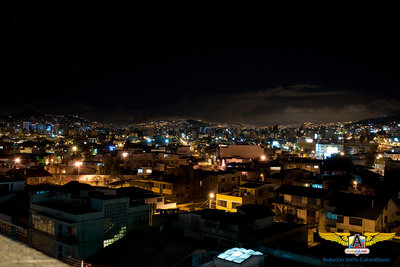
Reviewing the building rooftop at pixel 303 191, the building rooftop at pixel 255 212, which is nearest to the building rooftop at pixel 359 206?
the building rooftop at pixel 303 191

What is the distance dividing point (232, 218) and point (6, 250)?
25.6ft

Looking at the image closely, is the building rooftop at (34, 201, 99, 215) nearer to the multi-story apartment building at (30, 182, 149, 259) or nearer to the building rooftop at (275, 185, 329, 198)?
the multi-story apartment building at (30, 182, 149, 259)

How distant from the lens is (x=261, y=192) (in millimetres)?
15422

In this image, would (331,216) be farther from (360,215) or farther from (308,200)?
(308,200)

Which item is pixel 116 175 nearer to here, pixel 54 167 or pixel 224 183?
pixel 54 167

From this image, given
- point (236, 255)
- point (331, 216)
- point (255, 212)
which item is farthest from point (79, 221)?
point (331, 216)

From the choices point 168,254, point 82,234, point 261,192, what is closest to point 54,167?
point 261,192

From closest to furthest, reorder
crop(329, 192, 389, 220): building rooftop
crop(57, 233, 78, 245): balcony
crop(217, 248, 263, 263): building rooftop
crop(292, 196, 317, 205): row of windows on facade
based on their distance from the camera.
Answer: crop(217, 248, 263, 263): building rooftop, crop(57, 233, 78, 245): balcony, crop(329, 192, 389, 220): building rooftop, crop(292, 196, 317, 205): row of windows on facade

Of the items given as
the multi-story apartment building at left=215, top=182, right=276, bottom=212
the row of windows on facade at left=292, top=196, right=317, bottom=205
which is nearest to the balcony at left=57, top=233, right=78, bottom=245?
the multi-story apartment building at left=215, top=182, right=276, bottom=212

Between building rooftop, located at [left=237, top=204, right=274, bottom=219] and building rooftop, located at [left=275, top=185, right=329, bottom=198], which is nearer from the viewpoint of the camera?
building rooftop, located at [left=237, top=204, right=274, bottom=219]

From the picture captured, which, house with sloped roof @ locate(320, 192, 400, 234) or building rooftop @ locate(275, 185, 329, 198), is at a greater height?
building rooftop @ locate(275, 185, 329, 198)

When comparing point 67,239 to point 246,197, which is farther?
point 246,197

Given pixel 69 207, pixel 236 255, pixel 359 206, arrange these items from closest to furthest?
pixel 236 255, pixel 69 207, pixel 359 206

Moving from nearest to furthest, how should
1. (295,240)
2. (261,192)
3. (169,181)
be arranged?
(295,240) < (261,192) < (169,181)
